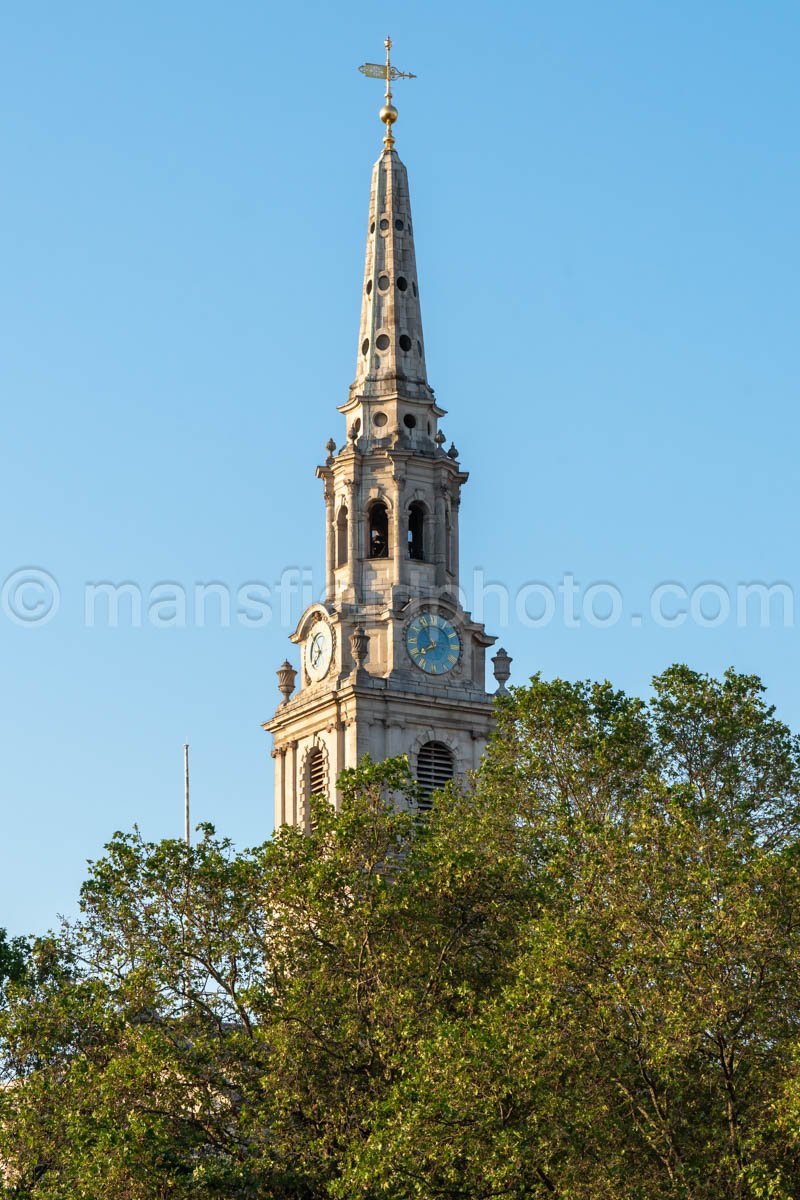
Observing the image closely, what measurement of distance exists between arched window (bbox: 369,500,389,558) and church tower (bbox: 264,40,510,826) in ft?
0.21

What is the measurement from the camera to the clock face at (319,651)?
364 feet

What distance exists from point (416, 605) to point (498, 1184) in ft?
176

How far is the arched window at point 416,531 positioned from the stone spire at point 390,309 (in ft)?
17.3

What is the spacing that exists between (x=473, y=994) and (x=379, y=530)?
171 ft

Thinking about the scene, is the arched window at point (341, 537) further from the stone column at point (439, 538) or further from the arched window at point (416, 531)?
the stone column at point (439, 538)

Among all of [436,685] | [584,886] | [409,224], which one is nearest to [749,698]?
[584,886]

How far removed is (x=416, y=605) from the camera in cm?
11031

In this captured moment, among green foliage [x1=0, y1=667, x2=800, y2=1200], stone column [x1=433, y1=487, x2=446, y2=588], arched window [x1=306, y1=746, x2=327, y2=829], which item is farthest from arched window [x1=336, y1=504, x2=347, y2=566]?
green foliage [x1=0, y1=667, x2=800, y2=1200]

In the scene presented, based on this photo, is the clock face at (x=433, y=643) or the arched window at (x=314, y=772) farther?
the clock face at (x=433, y=643)

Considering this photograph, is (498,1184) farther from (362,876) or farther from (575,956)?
(362,876)

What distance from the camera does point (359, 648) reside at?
108625mm

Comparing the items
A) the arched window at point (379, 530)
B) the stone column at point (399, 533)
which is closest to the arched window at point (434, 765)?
the stone column at point (399, 533)

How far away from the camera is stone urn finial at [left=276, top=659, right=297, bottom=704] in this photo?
113 metres

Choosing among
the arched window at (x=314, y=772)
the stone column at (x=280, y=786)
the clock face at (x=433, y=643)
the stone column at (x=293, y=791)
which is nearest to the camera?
the arched window at (x=314, y=772)
